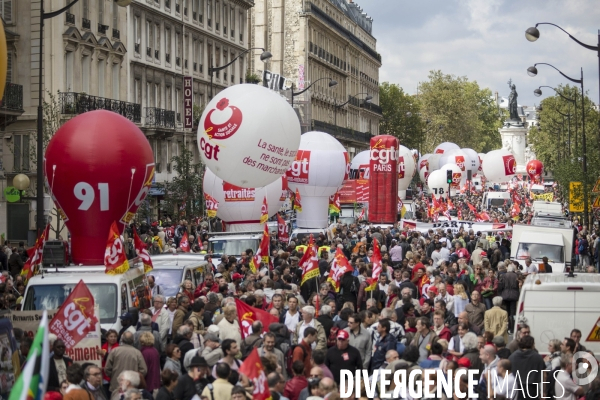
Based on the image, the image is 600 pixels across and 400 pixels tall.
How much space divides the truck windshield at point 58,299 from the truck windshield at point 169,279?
164 inches

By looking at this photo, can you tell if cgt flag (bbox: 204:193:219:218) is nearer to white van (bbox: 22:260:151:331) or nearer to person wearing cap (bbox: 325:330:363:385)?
white van (bbox: 22:260:151:331)

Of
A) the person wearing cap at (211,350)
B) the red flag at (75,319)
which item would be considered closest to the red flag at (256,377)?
the person wearing cap at (211,350)

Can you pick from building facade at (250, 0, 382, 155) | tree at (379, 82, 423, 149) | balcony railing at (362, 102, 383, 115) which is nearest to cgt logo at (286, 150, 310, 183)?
building facade at (250, 0, 382, 155)

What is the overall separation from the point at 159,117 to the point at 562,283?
4174cm

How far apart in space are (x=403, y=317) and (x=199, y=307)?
2720mm

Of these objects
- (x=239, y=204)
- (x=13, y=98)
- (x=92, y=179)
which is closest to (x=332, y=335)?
(x=92, y=179)

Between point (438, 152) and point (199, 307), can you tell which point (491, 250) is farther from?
point (438, 152)

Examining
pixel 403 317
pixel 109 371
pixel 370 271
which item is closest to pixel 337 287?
pixel 370 271

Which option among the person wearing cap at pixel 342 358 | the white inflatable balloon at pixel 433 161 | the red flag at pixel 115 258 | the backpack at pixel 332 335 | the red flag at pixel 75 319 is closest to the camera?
the person wearing cap at pixel 342 358

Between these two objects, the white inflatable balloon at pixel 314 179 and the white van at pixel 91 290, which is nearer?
the white van at pixel 91 290

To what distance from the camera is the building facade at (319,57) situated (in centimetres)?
9712

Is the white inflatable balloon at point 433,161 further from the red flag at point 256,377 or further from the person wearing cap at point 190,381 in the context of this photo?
the red flag at point 256,377

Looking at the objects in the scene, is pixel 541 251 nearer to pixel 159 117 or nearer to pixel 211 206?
pixel 211 206

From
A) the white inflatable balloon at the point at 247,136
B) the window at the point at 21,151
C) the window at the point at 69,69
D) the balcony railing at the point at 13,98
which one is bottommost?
the white inflatable balloon at the point at 247,136
